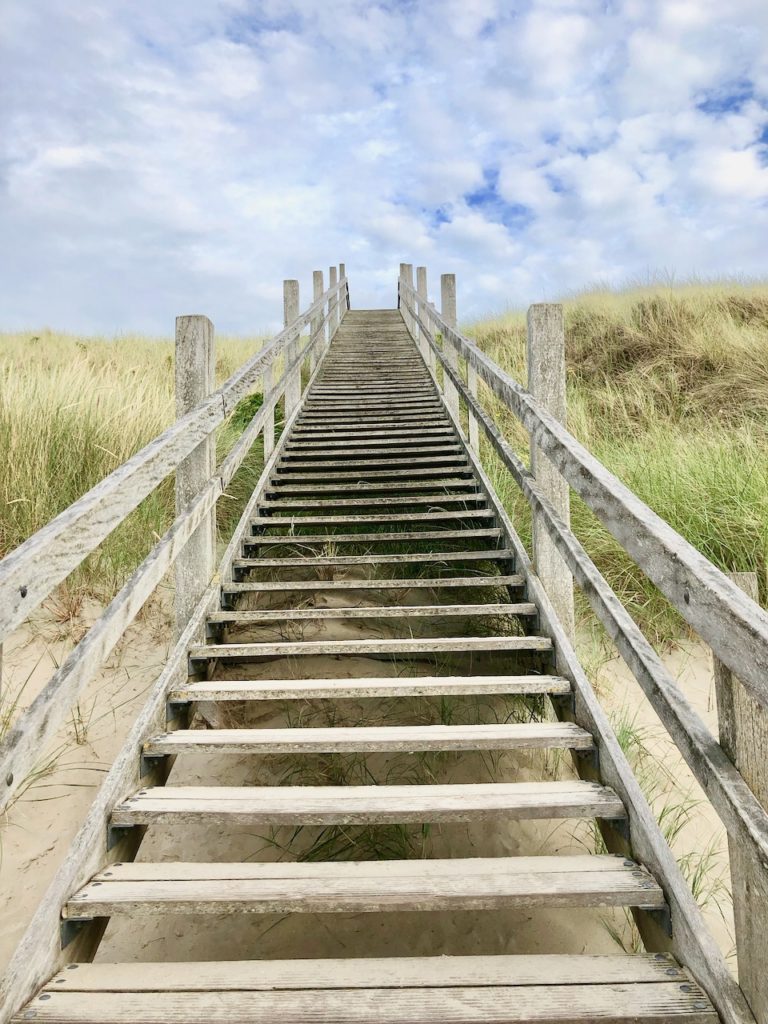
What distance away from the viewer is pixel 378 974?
4.59 feet

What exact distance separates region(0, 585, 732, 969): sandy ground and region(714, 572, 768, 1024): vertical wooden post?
750 mm

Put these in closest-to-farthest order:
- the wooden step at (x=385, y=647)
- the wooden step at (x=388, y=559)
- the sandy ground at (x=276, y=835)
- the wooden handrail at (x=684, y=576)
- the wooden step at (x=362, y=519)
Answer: the wooden handrail at (x=684, y=576) → the sandy ground at (x=276, y=835) → the wooden step at (x=385, y=647) → the wooden step at (x=388, y=559) → the wooden step at (x=362, y=519)

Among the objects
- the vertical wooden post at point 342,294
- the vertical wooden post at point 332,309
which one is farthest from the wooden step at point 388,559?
the vertical wooden post at point 342,294

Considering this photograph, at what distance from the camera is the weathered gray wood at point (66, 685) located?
1286 millimetres

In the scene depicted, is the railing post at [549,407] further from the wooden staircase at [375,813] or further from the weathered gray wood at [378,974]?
the weathered gray wood at [378,974]

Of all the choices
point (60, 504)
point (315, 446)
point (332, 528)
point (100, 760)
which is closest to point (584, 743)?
point (100, 760)

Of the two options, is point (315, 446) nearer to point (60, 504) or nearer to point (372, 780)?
point (60, 504)

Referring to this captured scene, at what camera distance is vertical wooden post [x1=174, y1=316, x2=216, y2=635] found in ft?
9.26

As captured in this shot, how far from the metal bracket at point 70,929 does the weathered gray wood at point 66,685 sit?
1.03 ft

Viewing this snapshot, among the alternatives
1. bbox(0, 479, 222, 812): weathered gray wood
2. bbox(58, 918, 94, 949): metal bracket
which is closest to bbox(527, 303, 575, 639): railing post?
bbox(0, 479, 222, 812): weathered gray wood

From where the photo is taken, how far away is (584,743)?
6.82 ft

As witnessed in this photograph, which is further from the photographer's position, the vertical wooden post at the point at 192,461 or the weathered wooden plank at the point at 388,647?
the vertical wooden post at the point at 192,461

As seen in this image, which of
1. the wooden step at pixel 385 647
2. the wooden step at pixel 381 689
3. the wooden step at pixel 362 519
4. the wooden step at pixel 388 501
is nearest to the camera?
the wooden step at pixel 381 689

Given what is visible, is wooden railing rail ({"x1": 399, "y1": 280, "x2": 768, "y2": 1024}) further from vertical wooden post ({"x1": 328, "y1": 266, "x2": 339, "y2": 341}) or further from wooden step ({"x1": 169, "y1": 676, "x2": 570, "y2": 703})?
vertical wooden post ({"x1": 328, "y1": 266, "x2": 339, "y2": 341})
